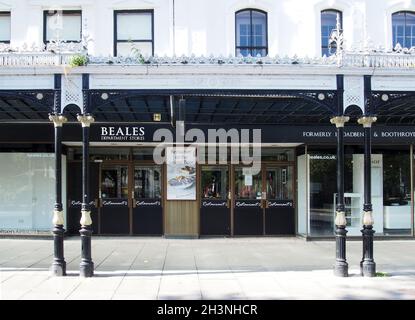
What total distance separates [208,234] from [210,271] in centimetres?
537

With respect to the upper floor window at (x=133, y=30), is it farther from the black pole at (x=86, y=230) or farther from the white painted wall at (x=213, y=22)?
the black pole at (x=86, y=230)

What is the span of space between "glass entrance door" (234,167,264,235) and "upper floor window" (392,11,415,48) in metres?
5.53

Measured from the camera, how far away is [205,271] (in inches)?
399

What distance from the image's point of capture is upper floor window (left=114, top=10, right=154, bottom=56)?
14289 mm

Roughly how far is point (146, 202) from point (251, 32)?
18.8 feet

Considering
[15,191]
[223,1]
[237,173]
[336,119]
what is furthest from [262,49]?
[15,191]

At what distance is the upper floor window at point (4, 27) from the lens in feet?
47.5

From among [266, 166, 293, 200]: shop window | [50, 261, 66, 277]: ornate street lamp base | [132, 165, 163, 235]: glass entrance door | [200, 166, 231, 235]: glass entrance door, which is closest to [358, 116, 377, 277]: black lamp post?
[50, 261, 66, 277]: ornate street lamp base

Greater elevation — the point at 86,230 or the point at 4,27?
the point at 4,27

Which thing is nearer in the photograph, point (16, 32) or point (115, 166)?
point (16, 32)

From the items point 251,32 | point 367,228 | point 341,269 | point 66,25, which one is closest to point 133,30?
point 66,25

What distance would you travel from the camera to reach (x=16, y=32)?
14352 millimetres

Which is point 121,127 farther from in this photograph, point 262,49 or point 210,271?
point 210,271

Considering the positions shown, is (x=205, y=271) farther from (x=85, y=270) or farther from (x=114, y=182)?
(x=114, y=182)
